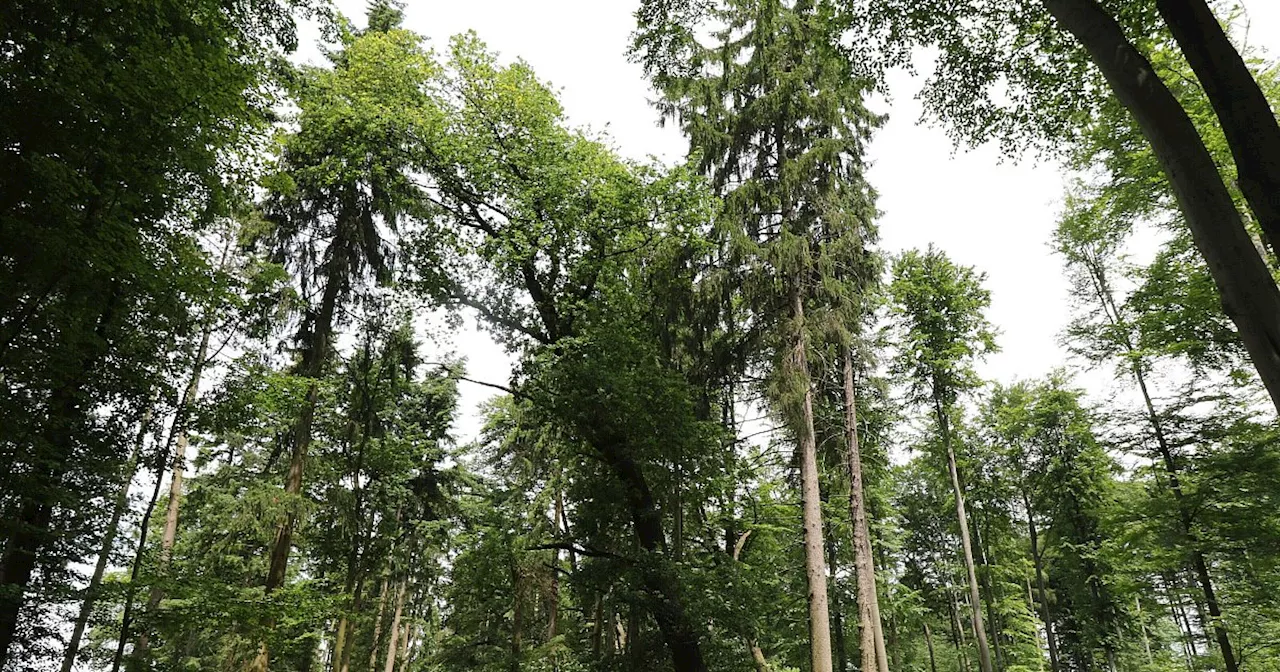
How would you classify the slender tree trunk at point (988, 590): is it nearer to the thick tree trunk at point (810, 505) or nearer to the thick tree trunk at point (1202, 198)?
the thick tree trunk at point (810, 505)

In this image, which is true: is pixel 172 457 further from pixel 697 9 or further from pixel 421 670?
pixel 421 670

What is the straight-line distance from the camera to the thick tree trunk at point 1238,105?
2.77 meters

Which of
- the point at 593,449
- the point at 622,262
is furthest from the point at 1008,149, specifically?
the point at 593,449

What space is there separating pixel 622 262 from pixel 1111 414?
12.0 metres

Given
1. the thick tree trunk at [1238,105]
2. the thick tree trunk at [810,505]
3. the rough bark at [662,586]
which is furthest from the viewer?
the thick tree trunk at [810,505]

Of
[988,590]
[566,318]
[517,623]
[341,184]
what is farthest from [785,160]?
[988,590]

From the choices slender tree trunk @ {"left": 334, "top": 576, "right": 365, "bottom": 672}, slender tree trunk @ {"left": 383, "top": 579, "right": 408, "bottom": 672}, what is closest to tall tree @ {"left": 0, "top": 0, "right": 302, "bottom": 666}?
slender tree trunk @ {"left": 334, "top": 576, "right": 365, "bottom": 672}

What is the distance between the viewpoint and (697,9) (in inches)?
284

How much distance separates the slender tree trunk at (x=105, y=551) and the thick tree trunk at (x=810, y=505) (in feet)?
27.1

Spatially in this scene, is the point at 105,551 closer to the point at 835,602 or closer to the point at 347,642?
the point at 347,642

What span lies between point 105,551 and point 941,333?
53.2 ft

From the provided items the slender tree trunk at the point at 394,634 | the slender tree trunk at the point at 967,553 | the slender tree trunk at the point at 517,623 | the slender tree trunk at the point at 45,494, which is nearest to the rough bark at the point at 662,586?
the slender tree trunk at the point at 517,623

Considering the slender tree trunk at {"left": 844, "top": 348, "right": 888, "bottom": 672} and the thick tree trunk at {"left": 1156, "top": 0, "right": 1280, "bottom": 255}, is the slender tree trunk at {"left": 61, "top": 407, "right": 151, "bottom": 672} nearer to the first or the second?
the thick tree trunk at {"left": 1156, "top": 0, "right": 1280, "bottom": 255}

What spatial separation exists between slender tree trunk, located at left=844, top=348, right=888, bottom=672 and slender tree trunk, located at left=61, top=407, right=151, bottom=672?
10.1m
